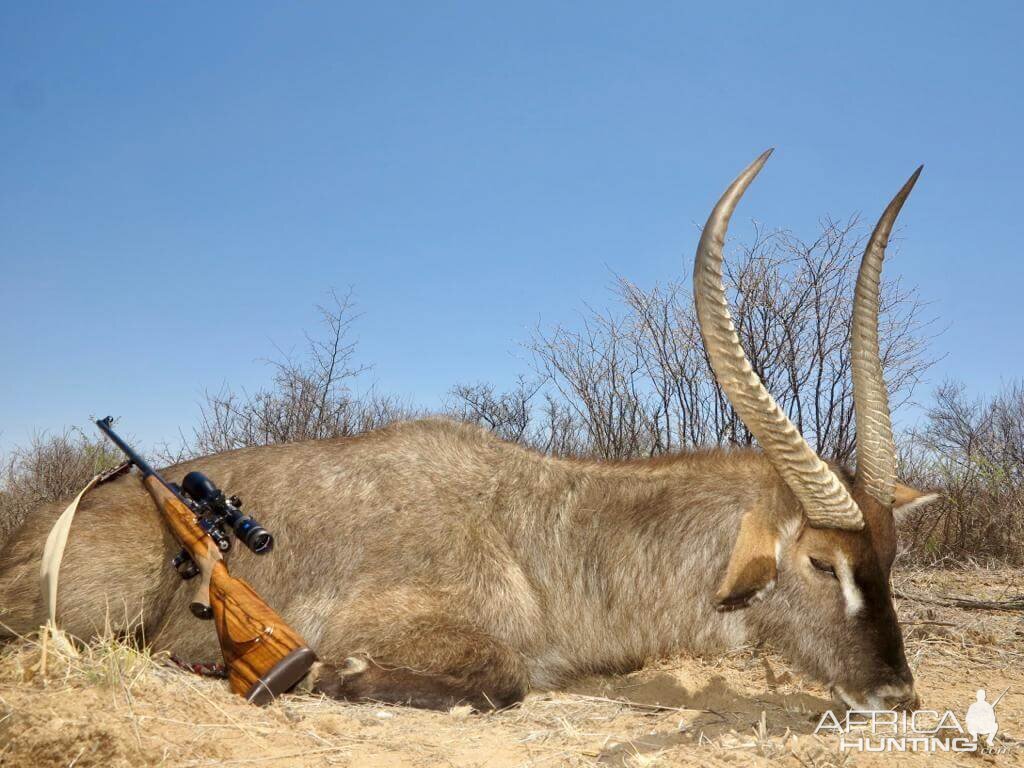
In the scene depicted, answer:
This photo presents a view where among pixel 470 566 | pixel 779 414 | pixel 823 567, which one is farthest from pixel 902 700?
pixel 470 566

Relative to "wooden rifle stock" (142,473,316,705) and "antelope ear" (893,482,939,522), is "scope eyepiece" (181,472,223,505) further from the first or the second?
"antelope ear" (893,482,939,522)

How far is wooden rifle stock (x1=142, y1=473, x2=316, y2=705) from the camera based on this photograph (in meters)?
3.75

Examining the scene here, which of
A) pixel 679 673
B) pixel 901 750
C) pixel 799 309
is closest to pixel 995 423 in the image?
pixel 799 309

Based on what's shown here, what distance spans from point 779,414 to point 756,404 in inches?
4.5

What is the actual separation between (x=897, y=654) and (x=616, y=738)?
52.9 inches

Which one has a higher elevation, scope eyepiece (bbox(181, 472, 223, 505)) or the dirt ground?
scope eyepiece (bbox(181, 472, 223, 505))

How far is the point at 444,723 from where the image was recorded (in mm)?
3566

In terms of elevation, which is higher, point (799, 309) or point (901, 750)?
point (799, 309)

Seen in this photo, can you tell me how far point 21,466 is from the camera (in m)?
12.9

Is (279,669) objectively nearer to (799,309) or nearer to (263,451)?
(263,451)

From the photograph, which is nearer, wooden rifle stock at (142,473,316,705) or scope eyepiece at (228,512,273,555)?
wooden rifle stock at (142,473,316,705)

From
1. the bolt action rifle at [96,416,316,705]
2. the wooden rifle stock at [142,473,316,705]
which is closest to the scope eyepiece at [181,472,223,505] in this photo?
the bolt action rifle at [96,416,316,705]
